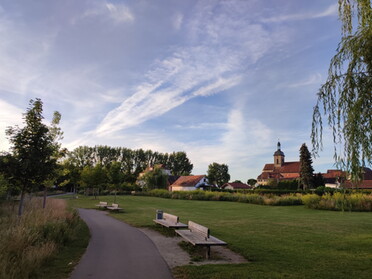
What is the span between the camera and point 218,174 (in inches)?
4274

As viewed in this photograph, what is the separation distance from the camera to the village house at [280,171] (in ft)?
336

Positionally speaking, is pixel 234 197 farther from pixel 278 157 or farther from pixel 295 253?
pixel 278 157

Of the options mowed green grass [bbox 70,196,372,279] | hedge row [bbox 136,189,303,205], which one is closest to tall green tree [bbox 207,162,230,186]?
hedge row [bbox 136,189,303,205]

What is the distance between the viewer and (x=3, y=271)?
5250 mm

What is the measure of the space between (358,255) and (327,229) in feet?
17.6

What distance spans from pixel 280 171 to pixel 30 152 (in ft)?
343

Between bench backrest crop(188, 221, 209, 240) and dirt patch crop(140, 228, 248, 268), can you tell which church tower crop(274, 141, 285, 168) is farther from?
dirt patch crop(140, 228, 248, 268)

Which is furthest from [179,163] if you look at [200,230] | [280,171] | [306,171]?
[200,230]

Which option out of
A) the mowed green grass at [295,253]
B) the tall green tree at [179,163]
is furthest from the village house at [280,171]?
the mowed green grass at [295,253]

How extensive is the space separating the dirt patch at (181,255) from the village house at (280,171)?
92.6 meters

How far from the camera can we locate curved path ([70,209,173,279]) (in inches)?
251

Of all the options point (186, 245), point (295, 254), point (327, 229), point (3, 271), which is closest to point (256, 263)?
point (295, 254)

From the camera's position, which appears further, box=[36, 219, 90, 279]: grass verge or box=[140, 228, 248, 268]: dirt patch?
box=[140, 228, 248, 268]: dirt patch

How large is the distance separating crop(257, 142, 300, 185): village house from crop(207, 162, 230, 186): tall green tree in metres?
13.0
